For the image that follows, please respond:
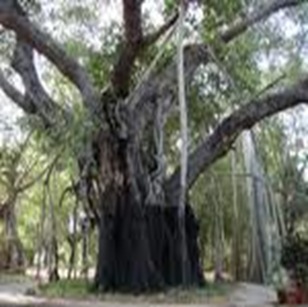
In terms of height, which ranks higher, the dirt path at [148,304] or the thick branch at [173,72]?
the thick branch at [173,72]

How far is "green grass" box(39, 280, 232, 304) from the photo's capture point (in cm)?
1014

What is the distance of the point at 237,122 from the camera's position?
11.9 m

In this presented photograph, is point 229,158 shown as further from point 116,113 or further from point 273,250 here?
point 116,113

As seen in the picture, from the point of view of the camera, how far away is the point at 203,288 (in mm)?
11625

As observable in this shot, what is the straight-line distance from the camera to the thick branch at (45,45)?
10250 mm

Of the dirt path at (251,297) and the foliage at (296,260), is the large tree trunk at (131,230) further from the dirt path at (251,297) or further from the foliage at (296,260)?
the foliage at (296,260)

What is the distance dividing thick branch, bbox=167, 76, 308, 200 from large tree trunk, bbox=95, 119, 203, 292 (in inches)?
28.9

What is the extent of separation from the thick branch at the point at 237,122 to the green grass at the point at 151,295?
1565mm

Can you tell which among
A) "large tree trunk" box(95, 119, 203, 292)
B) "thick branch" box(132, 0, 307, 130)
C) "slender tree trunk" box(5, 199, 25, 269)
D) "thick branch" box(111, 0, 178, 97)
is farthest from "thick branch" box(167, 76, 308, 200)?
"slender tree trunk" box(5, 199, 25, 269)

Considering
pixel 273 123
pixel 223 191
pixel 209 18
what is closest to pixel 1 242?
pixel 223 191

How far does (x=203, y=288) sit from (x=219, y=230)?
→ 616 cm

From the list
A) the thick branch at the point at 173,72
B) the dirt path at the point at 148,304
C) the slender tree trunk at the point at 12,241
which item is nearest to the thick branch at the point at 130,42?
the thick branch at the point at 173,72

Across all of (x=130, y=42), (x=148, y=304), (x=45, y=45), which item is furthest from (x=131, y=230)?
Answer: (x=45, y=45)

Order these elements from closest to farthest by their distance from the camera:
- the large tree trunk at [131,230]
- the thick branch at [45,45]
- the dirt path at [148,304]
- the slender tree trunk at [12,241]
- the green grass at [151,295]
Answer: the dirt path at [148,304], the green grass at [151,295], the thick branch at [45,45], the large tree trunk at [131,230], the slender tree trunk at [12,241]
